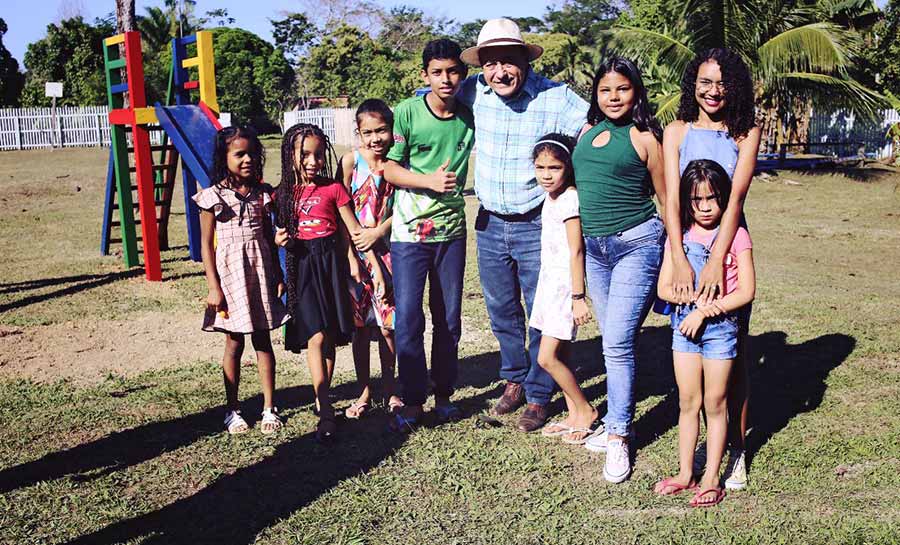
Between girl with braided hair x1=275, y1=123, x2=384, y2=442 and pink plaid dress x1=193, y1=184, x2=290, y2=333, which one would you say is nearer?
girl with braided hair x1=275, y1=123, x2=384, y2=442

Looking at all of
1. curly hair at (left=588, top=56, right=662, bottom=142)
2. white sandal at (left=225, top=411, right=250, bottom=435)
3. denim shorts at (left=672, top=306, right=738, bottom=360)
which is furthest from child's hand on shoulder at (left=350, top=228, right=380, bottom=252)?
denim shorts at (left=672, top=306, right=738, bottom=360)

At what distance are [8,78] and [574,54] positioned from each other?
27.9 metres

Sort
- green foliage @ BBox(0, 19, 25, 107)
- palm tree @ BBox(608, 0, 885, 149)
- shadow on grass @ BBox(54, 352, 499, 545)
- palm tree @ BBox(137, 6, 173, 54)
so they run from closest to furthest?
1. shadow on grass @ BBox(54, 352, 499, 545)
2. palm tree @ BBox(608, 0, 885, 149)
3. green foliage @ BBox(0, 19, 25, 107)
4. palm tree @ BBox(137, 6, 173, 54)

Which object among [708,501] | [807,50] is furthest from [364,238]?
[807,50]

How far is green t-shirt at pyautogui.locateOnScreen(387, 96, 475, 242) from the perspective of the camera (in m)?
4.44

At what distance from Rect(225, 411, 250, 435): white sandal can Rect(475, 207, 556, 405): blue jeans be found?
1.47 metres

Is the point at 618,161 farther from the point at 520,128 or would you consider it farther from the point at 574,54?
the point at 574,54

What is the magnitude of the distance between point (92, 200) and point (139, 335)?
431 inches

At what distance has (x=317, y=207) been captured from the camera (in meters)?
4.54

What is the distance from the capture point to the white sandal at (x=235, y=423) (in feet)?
15.3

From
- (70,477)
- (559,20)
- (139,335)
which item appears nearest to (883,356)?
(70,477)

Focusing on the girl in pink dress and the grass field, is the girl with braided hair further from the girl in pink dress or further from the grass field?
the grass field

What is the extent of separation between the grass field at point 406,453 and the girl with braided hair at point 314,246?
532mm

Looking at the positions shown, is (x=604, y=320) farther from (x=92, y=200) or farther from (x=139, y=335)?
(x=92, y=200)
